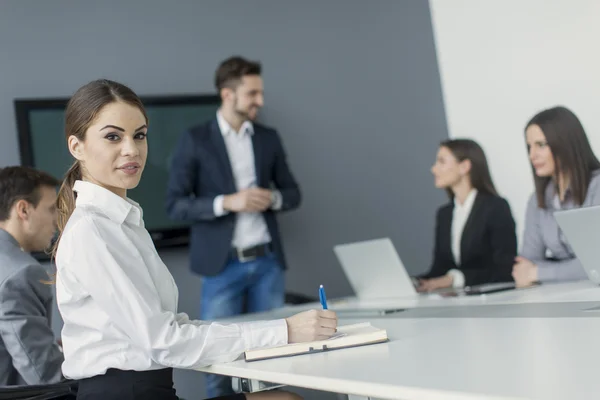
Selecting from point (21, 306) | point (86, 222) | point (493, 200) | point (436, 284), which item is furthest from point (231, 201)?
point (86, 222)

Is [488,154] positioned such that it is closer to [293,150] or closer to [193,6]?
[293,150]

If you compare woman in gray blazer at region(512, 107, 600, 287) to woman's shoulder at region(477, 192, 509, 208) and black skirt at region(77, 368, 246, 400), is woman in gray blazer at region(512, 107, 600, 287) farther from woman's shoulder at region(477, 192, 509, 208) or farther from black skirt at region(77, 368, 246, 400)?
black skirt at region(77, 368, 246, 400)

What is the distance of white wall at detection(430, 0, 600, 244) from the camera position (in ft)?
16.9

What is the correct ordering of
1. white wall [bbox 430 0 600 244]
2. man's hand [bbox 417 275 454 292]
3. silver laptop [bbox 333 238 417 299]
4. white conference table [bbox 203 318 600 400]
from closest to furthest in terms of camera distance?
white conference table [bbox 203 318 600 400], silver laptop [bbox 333 238 417 299], man's hand [bbox 417 275 454 292], white wall [bbox 430 0 600 244]

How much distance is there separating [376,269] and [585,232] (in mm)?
1131

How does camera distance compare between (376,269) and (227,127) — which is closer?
(376,269)

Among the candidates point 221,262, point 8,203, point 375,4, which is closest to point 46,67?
point 221,262

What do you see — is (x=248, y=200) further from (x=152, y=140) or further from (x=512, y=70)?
(x=512, y=70)

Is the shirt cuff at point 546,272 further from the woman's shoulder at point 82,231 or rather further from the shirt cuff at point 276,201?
the woman's shoulder at point 82,231

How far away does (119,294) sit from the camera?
1.81 m

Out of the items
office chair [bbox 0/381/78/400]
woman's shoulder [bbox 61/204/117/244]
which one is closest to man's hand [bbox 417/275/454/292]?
office chair [bbox 0/381/78/400]

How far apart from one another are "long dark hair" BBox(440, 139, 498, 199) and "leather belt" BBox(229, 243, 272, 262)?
1.19 m

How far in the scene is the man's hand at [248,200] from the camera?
12.5 feet

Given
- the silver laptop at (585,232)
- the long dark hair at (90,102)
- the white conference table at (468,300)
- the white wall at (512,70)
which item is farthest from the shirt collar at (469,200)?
the long dark hair at (90,102)
